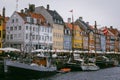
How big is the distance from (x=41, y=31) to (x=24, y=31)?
696cm

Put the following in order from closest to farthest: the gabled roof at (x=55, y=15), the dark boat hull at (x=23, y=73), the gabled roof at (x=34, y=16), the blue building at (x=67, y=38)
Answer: the dark boat hull at (x=23, y=73) < the gabled roof at (x=34, y=16) < the gabled roof at (x=55, y=15) < the blue building at (x=67, y=38)

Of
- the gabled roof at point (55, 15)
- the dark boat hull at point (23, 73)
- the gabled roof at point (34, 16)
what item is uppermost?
the gabled roof at point (55, 15)

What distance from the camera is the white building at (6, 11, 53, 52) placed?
83.9 metres

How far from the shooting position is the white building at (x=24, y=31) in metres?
83.9

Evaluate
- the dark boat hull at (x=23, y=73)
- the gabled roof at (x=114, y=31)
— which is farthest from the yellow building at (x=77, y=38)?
the dark boat hull at (x=23, y=73)

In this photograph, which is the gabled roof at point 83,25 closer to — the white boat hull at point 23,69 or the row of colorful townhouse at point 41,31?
the row of colorful townhouse at point 41,31

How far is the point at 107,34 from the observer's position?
136m

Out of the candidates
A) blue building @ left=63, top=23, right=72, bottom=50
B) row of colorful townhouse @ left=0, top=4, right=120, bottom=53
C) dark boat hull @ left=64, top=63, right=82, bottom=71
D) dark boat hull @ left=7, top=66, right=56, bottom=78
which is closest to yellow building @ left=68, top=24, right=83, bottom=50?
row of colorful townhouse @ left=0, top=4, right=120, bottom=53

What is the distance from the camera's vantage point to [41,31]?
89.9 meters

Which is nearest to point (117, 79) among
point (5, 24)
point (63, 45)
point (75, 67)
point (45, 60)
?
point (45, 60)

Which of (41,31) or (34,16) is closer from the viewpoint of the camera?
(34,16)

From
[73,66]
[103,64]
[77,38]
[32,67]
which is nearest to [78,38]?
[77,38]

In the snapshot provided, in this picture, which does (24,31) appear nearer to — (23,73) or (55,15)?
(55,15)

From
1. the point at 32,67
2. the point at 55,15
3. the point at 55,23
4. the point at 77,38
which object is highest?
the point at 55,15
